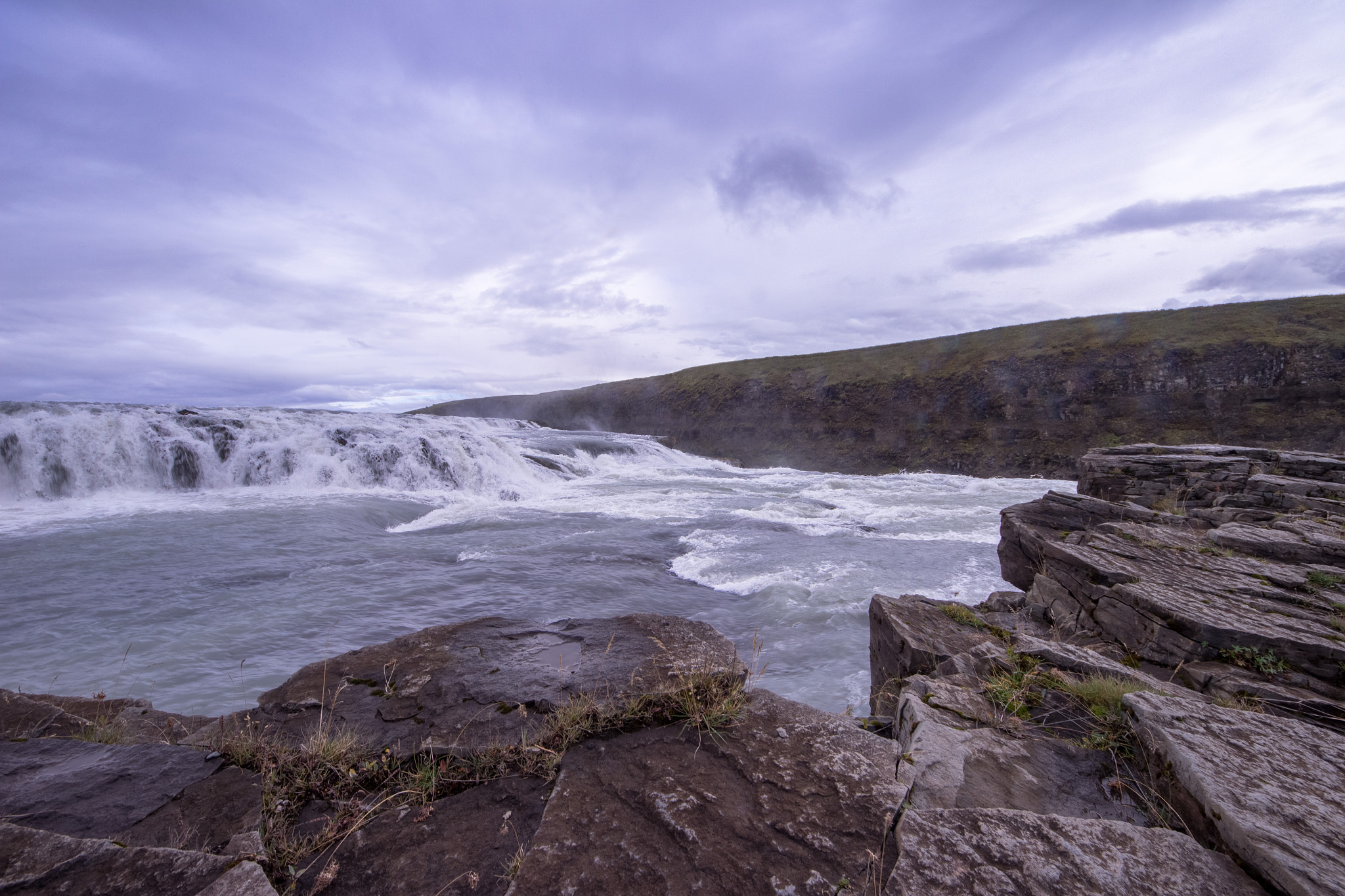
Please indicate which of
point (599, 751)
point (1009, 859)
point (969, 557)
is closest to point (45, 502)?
point (599, 751)

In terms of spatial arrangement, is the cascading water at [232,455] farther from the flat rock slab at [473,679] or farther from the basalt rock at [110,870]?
the basalt rock at [110,870]

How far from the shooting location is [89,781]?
7.62ft

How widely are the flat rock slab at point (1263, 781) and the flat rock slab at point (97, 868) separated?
9.91ft

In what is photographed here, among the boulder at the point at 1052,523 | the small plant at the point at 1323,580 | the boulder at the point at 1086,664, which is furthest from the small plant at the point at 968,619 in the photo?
the small plant at the point at 1323,580

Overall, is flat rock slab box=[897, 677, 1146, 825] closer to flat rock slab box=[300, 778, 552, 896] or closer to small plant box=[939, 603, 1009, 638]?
flat rock slab box=[300, 778, 552, 896]

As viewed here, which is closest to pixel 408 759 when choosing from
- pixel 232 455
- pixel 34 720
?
pixel 34 720

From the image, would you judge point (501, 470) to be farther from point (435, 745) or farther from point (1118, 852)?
point (1118, 852)

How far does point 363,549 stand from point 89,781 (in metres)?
9.61

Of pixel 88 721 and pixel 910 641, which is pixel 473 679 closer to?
pixel 88 721

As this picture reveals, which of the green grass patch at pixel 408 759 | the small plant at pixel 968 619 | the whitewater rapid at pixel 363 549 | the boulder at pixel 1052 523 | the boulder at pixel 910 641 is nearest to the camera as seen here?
the green grass patch at pixel 408 759

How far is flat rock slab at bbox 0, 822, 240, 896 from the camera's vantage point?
5.02 feet

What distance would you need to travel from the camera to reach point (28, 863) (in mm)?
1581

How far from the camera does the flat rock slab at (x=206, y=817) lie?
1960 mm

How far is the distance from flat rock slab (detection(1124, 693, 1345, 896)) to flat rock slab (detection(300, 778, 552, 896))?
235 centimetres
